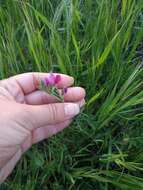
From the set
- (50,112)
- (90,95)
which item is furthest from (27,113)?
(90,95)

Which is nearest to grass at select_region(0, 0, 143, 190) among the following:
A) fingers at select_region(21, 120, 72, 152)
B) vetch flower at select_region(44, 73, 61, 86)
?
fingers at select_region(21, 120, 72, 152)

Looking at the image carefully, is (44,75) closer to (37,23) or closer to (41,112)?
(41,112)

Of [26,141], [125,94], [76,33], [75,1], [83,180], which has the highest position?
[75,1]

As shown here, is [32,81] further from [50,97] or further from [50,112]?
[50,112]

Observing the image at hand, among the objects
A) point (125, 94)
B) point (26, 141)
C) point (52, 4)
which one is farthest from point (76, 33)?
point (26, 141)

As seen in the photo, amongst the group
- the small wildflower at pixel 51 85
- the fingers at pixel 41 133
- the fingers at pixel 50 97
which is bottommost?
the fingers at pixel 41 133

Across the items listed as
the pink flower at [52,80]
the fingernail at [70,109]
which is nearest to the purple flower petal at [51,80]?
the pink flower at [52,80]

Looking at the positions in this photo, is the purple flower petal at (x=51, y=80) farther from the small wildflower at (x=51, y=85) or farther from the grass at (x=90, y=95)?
the grass at (x=90, y=95)
